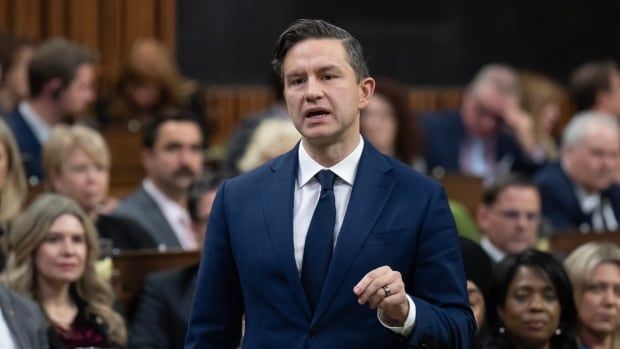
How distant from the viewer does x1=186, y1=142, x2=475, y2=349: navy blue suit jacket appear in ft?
9.16

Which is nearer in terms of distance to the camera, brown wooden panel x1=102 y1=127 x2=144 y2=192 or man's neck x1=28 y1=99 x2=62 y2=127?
man's neck x1=28 y1=99 x2=62 y2=127

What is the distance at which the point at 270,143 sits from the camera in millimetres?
6207

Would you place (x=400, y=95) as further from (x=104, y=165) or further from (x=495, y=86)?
(x=104, y=165)

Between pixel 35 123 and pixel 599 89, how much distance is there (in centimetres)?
367

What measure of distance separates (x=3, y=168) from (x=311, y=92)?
260 cm

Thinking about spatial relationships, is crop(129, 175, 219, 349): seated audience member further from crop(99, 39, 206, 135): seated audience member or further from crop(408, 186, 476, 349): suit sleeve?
crop(99, 39, 206, 135): seated audience member

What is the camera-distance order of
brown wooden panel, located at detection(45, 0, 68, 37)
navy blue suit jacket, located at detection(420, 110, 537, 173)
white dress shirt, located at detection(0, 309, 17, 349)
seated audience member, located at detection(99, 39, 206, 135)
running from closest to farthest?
1. white dress shirt, located at detection(0, 309, 17, 349)
2. seated audience member, located at detection(99, 39, 206, 135)
3. navy blue suit jacket, located at detection(420, 110, 537, 173)
4. brown wooden panel, located at detection(45, 0, 68, 37)

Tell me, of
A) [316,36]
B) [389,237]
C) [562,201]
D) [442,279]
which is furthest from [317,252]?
[562,201]

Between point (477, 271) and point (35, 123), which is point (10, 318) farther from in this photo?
point (35, 123)

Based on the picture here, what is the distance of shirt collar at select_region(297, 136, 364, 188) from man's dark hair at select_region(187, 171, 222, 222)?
2.94m

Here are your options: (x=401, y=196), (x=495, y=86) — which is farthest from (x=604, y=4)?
(x=401, y=196)

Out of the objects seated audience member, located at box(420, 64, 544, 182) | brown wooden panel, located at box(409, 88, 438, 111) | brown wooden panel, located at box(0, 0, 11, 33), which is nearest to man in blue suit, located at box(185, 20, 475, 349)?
seated audience member, located at box(420, 64, 544, 182)

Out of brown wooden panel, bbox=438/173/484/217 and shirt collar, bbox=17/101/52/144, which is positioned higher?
shirt collar, bbox=17/101/52/144

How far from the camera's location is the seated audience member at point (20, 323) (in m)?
4.19
